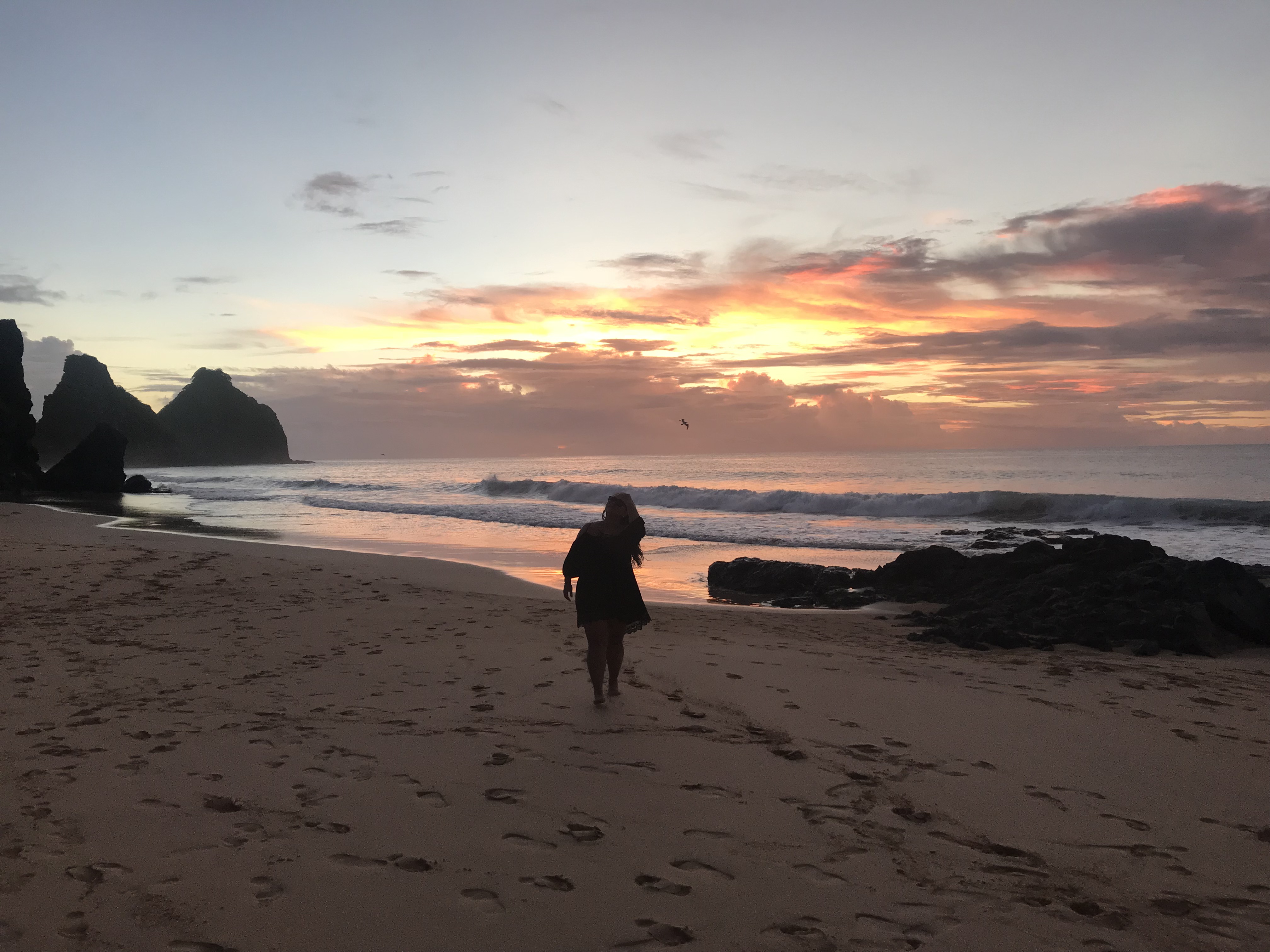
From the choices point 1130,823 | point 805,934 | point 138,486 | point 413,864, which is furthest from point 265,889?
point 138,486

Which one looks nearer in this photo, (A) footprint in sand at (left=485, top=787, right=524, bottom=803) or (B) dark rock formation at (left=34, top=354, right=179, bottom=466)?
(A) footprint in sand at (left=485, top=787, right=524, bottom=803)

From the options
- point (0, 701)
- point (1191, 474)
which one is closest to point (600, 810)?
point (0, 701)

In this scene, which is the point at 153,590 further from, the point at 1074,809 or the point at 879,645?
the point at 1074,809

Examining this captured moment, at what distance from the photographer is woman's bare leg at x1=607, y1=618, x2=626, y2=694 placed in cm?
598

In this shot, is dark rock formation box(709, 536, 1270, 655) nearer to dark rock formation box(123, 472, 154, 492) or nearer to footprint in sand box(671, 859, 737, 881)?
footprint in sand box(671, 859, 737, 881)

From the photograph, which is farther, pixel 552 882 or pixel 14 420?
pixel 14 420

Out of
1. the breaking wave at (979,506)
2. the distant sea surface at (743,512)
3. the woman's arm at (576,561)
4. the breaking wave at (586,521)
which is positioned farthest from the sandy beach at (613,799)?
the breaking wave at (979,506)

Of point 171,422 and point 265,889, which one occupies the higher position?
point 171,422

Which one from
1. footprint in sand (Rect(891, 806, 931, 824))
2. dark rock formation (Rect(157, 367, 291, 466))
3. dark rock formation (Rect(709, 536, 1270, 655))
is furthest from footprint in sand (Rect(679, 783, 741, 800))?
dark rock formation (Rect(157, 367, 291, 466))

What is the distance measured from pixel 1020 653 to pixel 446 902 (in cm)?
800

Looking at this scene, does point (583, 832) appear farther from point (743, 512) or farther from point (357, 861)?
point (743, 512)

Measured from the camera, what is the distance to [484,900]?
3066mm

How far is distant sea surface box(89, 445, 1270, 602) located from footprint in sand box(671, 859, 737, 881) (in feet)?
31.2

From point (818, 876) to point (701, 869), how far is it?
0.53 metres
